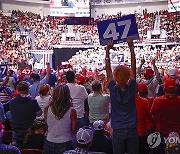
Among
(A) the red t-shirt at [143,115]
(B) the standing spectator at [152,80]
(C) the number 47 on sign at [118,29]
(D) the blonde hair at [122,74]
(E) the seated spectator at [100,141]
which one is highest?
(C) the number 47 on sign at [118,29]

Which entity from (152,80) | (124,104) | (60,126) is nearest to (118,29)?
(124,104)

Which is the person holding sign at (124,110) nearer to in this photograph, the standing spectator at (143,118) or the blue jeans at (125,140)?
the blue jeans at (125,140)

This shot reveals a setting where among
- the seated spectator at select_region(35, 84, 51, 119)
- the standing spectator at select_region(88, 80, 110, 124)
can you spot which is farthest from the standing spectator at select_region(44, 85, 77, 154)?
the seated spectator at select_region(35, 84, 51, 119)

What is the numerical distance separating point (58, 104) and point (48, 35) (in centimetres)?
3667

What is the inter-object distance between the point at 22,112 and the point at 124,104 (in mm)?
1710

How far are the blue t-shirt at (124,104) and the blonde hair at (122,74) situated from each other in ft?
0.27

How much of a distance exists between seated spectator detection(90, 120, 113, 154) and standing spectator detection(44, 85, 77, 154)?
411 mm

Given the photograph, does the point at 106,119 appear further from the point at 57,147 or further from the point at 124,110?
the point at 57,147

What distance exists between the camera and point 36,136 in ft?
17.9

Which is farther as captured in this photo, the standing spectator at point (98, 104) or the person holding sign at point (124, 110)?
the standing spectator at point (98, 104)

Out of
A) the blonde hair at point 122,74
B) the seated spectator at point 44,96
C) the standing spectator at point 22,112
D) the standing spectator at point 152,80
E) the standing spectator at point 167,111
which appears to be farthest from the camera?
the standing spectator at point 152,80

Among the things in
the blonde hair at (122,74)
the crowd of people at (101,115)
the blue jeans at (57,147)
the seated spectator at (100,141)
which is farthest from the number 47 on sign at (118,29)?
the blue jeans at (57,147)

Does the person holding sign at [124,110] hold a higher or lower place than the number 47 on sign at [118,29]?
lower

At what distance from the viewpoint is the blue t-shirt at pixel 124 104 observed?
4762mm
